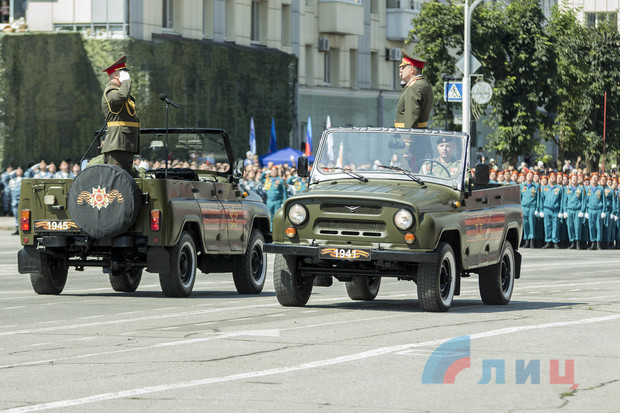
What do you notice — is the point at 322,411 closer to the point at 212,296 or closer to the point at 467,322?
the point at 467,322

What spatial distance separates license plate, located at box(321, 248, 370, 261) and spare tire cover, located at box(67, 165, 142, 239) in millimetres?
2929

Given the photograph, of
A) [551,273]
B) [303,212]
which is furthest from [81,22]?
[303,212]

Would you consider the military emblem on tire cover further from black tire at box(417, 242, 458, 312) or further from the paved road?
black tire at box(417, 242, 458, 312)

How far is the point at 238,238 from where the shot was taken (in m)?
19.2

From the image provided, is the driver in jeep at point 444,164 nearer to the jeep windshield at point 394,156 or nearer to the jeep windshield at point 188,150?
the jeep windshield at point 394,156

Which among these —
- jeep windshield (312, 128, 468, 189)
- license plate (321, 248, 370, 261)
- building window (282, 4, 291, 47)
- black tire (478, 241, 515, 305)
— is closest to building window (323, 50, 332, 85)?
building window (282, 4, 291, 47)

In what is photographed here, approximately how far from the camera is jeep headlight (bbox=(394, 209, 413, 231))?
15.0 metres

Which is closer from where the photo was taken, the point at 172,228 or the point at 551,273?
the point at 172,228

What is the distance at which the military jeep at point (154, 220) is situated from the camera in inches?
677

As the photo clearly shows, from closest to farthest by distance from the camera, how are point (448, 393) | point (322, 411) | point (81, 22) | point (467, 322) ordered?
1. point (322, 411)
2. point (448, 393)
3. point (467, 322)
4. point (81, 22)

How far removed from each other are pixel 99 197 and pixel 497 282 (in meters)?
4.58

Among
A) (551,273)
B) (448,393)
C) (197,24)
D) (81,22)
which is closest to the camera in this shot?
(448,393)

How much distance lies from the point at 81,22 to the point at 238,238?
30.9 metres

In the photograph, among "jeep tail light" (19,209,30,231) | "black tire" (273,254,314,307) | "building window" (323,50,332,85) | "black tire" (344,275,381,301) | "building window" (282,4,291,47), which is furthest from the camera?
"building window" (323,50,332,85)
